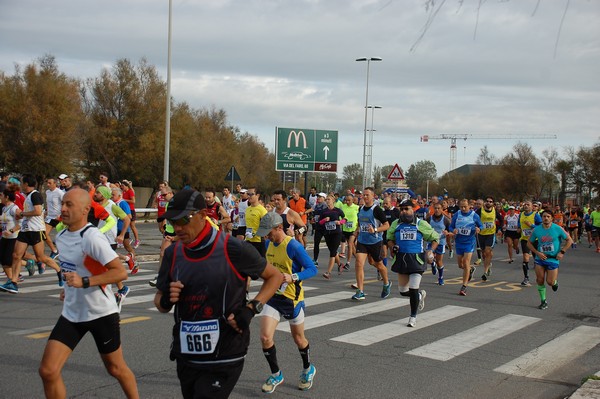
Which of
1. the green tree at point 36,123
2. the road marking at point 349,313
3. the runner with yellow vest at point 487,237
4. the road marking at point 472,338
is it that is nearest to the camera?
the road marking at point 472,338

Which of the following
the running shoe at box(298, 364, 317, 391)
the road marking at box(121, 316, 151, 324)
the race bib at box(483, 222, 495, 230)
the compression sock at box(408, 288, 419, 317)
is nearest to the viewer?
the running shoe at box(298, 364, 317, 391)

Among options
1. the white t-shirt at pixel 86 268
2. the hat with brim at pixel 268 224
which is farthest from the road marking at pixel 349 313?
the white t-shirt at pixel 86 268

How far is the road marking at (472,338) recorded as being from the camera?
8.09 metres

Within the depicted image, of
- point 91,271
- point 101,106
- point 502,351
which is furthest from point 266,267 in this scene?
point 101,106

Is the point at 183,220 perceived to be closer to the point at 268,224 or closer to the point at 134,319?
the point at 268,224

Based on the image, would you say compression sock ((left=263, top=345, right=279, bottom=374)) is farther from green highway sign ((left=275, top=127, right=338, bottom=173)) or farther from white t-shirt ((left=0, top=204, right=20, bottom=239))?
green highway sign ((left=275, top=127, right=338, bottom=173))

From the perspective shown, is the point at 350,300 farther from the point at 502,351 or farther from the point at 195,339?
the point at 195,339

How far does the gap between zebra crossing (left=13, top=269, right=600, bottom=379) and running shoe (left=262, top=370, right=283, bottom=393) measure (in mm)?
2271

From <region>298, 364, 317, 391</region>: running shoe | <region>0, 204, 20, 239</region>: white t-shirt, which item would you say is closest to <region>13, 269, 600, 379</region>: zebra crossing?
<region>0, 204, 20, 239</region>: white t-shirt

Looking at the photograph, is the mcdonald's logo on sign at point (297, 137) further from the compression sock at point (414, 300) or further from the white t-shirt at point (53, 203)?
the compression sock at point (414, 300)

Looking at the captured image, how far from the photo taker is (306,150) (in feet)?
111

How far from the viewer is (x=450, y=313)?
1098cm

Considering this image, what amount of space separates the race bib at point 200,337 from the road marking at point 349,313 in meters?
5.24

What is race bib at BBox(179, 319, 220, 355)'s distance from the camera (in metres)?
3.84
